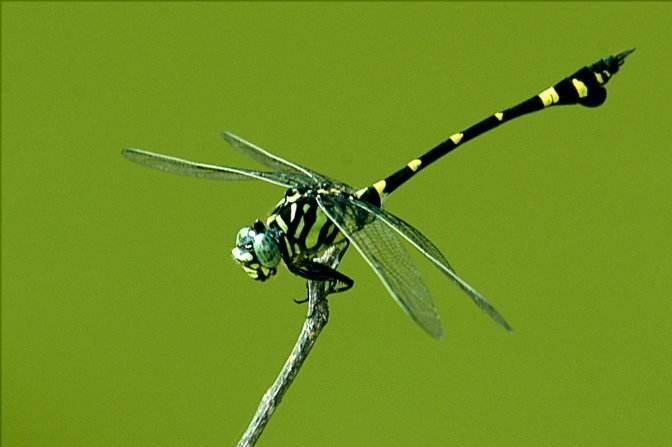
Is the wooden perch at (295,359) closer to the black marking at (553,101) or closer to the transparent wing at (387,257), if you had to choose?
the transparent wing at (387,257)

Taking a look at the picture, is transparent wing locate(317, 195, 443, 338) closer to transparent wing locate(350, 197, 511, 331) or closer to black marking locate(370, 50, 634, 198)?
transparent wing locate(350, 197, 511, 331)

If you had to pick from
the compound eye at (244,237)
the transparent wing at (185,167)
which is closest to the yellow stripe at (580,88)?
the transparent wing at (185,167)

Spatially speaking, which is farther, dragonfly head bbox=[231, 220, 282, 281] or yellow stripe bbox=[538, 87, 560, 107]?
yellow stripe bbox=[538, 87, 560, 107]

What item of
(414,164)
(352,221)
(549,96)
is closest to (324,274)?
(352,221)

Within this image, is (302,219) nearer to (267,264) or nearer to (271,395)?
(267,264)

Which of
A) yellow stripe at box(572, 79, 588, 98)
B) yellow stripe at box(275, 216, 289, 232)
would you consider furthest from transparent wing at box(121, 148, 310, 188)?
yellow stripe at box(572, 79, 588, 98)

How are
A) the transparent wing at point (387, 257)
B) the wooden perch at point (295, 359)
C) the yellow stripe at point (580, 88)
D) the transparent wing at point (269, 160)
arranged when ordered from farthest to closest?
1. the yellow stripe at point (580, 88)
2. the transparent wing at point (269, 160)
3. the wooden perch at point (295, 359)
4. the transparent wing at point (387, 257)

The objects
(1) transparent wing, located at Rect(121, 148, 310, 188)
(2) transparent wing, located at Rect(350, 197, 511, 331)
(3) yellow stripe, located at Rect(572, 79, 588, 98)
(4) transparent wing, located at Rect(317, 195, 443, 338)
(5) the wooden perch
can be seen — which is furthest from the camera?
(3) yellow stripe, located at Rect(572, 79, 588, 98)
